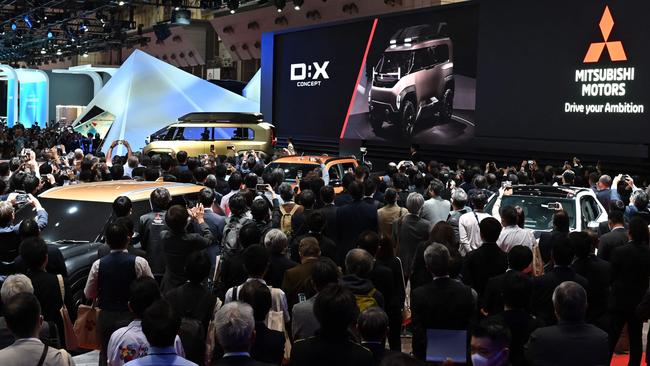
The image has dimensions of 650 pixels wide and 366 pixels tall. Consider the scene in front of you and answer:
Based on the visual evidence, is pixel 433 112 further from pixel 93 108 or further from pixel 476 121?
pixel 93 108

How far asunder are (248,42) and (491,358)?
3948cm

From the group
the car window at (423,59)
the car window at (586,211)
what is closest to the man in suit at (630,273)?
the car window at (586,211)

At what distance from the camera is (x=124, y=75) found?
3102 centimetres

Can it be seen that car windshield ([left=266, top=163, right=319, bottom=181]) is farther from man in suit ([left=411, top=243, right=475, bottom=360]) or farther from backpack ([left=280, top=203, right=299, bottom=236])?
man in suit ([left=411, top=243, right=475, bottom=360])

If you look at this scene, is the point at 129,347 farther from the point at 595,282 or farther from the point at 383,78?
the point at 383,78

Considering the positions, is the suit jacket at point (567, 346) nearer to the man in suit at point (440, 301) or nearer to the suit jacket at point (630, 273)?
the man in suit at point (440, 301)

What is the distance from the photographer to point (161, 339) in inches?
167

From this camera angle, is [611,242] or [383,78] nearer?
[611,242]

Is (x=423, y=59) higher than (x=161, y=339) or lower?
higher

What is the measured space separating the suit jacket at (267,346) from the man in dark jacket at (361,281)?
3.31 ft

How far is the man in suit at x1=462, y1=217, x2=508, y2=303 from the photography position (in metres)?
6.96

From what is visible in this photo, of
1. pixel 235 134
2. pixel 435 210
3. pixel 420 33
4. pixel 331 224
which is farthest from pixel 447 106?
pixel 331 224

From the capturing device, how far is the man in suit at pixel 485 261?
6961mm

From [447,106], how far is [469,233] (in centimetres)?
1536
